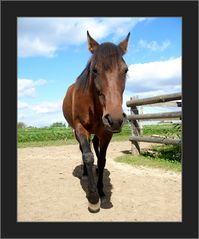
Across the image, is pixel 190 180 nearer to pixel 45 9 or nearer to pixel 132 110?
pixel 45 9

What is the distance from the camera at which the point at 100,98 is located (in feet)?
11.8

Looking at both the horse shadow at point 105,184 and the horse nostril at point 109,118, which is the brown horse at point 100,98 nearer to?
the horse nostril at point 109,118

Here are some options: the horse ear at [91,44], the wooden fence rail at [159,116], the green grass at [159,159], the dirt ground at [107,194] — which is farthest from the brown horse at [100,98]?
the wooden fence rail at [159,116]

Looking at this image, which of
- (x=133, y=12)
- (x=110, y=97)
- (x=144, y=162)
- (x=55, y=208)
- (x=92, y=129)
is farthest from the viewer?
(x=144, y=162)

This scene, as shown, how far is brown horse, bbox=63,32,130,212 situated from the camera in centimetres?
329

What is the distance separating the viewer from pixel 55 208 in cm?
403

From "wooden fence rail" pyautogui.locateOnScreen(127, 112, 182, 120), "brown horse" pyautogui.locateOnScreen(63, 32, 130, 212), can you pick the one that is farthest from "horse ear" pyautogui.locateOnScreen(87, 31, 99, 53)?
"wooden fence rail" pyautogui.locateOnScreen(127, 112, 182, 120)

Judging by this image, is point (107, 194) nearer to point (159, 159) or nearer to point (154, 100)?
point (159, 159)

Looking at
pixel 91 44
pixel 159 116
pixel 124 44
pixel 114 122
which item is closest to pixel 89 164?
pixel 114 122

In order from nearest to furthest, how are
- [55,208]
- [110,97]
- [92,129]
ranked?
[110,97] → [55,208] → [92,129]

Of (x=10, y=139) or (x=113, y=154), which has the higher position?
(x=10, y=139)

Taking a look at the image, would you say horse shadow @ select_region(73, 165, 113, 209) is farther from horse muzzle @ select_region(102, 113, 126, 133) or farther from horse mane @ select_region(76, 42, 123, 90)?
horse mane @ select_region(76, 42, 123, 90)

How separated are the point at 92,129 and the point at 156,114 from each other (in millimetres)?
3553

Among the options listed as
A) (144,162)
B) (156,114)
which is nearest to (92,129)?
(144,162)
